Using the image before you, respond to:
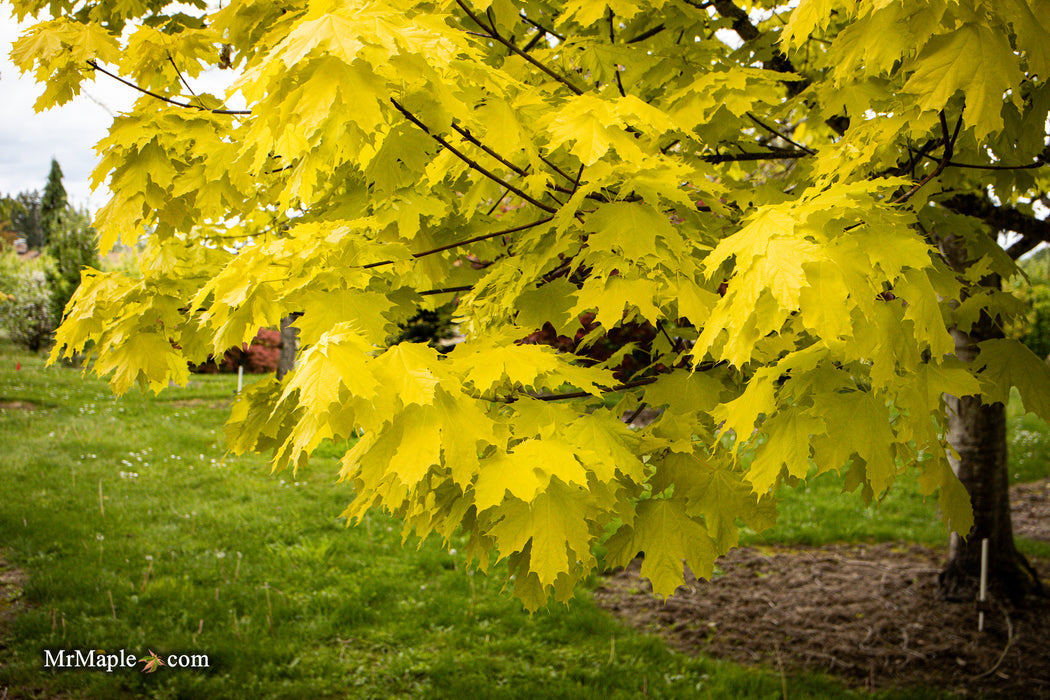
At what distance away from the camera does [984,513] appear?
566cm

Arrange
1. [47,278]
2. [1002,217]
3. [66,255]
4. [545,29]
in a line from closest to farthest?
1. [545,29]
2. [1002,217]
3. [66,255]
4. [47,278]

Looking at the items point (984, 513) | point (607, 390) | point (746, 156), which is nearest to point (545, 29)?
point (746, 156)

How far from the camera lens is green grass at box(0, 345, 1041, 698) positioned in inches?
171

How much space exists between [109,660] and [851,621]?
5.13 metres

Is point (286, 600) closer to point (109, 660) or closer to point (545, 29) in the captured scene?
point (109, 660)

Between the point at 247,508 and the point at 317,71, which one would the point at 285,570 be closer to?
the point at 247,508

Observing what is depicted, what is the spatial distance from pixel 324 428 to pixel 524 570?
0.82 meters

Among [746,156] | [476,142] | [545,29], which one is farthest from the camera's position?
[545,29]

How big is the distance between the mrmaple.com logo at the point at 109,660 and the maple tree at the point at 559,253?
2118mm

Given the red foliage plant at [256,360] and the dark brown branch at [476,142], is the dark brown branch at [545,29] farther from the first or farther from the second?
the red foliage plant at [256,360]

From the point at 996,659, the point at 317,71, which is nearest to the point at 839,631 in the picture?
the point at 996,659

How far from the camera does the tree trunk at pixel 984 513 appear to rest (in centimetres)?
553

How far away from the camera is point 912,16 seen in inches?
76.8

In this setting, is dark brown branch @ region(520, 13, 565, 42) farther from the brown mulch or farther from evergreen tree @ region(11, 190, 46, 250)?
evergreen tree @ region(11, 190, 46, 250)
